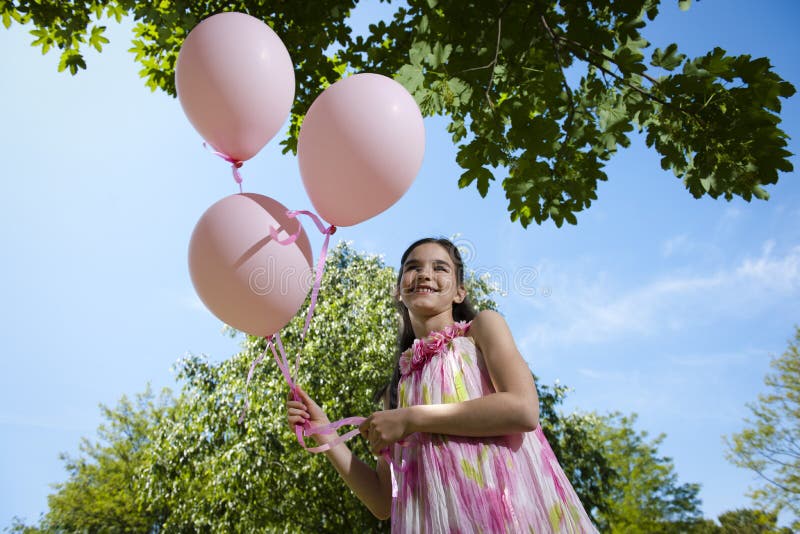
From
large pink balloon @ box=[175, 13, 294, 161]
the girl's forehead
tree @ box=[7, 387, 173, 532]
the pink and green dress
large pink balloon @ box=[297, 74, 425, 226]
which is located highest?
tree @ box=[7, 387, 173, 532]

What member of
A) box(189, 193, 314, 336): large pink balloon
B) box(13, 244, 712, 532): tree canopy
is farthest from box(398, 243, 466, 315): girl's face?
box(13, 244, 712, 532): tree canopy

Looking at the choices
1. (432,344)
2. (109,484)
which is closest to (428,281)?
(432,344)

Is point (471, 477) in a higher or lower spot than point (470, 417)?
lower

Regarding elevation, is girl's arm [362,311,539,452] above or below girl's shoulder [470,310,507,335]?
below

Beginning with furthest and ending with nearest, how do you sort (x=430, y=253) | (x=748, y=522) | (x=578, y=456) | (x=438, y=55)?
(x=748, y=522) < (x=578, y=456) < (x=438, y=55) < (x=430, y=253)

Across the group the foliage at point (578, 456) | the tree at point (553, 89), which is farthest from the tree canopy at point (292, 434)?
the tree at point (553, 89)

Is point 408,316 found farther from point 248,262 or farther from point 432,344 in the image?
point 248,262

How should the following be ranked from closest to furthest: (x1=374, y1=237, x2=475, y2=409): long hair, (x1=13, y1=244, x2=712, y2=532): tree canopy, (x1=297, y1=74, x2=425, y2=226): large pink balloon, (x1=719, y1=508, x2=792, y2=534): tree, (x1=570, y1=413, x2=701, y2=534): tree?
(x1=297, y1=74, x2=425, y2=226): large pink balloon < (x1=374, y1=237, x2=475, y2=409): long hair < (x1=13, y1=244, x2=712, y2=532): tree canopy < (x1=719, y1=508, x2=792, y2=534): tree < (x1=570, y1=413, x2=701, y2=534): tree

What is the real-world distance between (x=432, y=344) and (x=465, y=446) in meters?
0.39

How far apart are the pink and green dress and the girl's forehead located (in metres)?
0.38

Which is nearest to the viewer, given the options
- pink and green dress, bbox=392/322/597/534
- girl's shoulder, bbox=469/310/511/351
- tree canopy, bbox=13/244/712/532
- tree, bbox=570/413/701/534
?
pink and green dress, bbox=392/322/597/534

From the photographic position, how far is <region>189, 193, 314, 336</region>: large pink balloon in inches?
72.1

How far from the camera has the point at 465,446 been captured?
1637 millimetres

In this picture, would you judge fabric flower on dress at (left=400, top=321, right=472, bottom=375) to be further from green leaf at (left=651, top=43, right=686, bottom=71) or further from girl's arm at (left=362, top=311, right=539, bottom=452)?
green leaf at (left=651, top=43, right=686, bottom=71)
